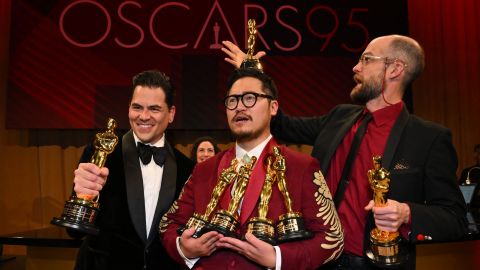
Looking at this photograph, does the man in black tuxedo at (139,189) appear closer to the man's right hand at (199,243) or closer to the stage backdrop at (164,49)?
the man's right hand at (199,243)

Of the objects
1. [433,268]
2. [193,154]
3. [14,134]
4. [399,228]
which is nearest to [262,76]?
[399,228]

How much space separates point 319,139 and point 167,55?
13.1ft

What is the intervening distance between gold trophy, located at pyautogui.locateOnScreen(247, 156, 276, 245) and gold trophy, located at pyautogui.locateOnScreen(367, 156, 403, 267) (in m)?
0.39

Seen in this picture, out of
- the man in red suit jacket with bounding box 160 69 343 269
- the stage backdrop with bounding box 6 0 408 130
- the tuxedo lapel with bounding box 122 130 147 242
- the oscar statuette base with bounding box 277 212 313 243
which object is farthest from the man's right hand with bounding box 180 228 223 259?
the stage backdrop with bounding box 6 0 408 130

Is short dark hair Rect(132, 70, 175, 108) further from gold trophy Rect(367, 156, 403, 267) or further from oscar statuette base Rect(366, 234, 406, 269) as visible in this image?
oscar statuette base Rect(366, 234, 406, 269)

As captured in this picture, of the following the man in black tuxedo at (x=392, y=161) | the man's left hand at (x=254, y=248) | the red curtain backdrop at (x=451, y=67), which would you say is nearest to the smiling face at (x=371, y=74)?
the man in black tuxedo at (x=392, y=161)

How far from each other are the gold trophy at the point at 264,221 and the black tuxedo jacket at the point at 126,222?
0.63 metres

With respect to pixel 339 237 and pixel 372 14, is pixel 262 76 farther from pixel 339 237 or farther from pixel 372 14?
pixel 372 14

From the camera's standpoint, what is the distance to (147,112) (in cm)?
246

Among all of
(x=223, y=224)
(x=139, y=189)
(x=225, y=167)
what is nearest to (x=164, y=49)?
(x=139, y=189)

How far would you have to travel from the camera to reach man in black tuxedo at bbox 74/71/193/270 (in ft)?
7.69

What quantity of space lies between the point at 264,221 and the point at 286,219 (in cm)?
8

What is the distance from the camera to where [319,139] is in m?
2.72

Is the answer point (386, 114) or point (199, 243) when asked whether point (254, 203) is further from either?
point (386, 114)
